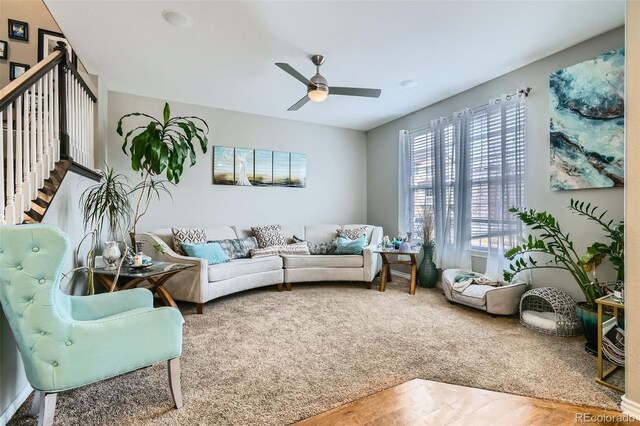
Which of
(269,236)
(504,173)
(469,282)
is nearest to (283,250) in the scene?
(269,236)

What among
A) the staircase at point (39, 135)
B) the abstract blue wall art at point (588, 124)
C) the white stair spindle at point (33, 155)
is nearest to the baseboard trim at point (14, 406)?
Answer: the staircase at point (39, 135)

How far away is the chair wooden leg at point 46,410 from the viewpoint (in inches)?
55.5

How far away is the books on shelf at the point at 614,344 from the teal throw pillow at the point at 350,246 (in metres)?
2.80

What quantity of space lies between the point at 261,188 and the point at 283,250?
1231 millimetres

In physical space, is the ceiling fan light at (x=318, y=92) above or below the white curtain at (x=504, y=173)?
above

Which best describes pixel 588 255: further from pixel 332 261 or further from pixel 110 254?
pixel 110 254

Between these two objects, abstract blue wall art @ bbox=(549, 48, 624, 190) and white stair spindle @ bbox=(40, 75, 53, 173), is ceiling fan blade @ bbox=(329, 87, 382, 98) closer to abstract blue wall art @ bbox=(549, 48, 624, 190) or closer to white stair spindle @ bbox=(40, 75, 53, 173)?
abstract blue wall art @ bbox=(549, 48, 624, 190)

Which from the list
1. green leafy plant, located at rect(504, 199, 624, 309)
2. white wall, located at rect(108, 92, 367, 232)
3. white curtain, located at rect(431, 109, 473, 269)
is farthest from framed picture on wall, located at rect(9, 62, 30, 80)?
green leafy plant, located at rect(504, 199, 624, 309)

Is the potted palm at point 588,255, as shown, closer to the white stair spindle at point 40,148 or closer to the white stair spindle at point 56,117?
the white stair spindle at point 40,148

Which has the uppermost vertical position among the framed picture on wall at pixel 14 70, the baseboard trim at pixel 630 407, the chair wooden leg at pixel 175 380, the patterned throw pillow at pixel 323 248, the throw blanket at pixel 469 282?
the framed picture on wall at pixel 14 70

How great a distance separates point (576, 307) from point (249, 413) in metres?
2.72

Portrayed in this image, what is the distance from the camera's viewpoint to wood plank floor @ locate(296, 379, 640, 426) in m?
1.62

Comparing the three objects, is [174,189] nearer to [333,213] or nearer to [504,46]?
[333,213]

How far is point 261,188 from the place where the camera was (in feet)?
16.8
